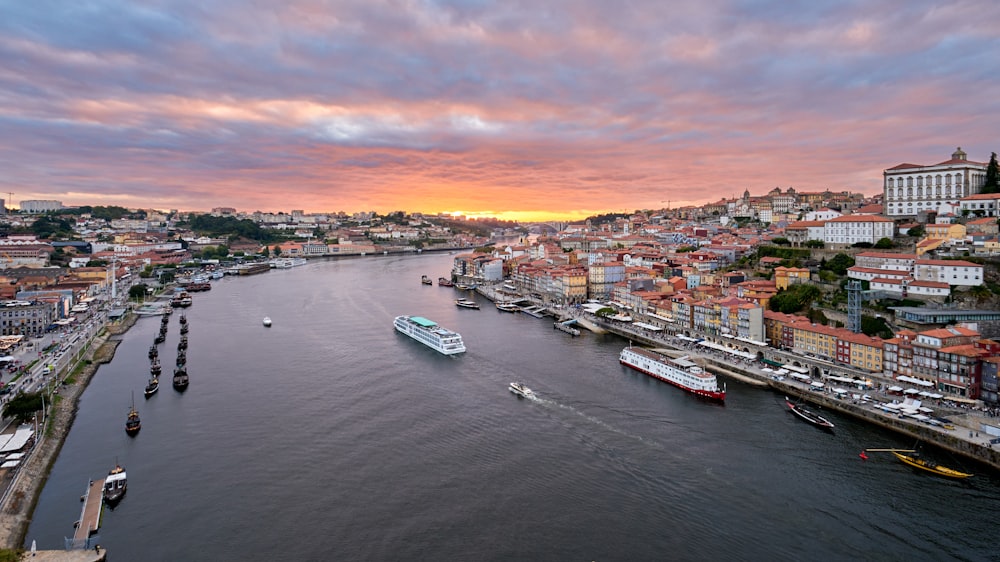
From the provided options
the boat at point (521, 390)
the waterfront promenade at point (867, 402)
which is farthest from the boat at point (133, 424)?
the waterfront promenade at point (867, 402)

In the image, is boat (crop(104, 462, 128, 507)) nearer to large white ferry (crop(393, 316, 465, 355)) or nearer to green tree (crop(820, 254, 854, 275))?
large white ferry (crop(393, 316, 465, 355))

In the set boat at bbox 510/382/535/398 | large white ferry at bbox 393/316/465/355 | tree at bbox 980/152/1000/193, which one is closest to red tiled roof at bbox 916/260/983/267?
tree at bbox 980/152/1000/193

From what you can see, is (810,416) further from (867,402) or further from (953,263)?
(953,263)

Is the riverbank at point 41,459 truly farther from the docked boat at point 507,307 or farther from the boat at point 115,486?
the docked boat at point 507,307

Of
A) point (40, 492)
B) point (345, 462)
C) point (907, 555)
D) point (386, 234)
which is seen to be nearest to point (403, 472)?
point (345, 462)

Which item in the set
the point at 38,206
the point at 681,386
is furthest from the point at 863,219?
the point at 38,206
